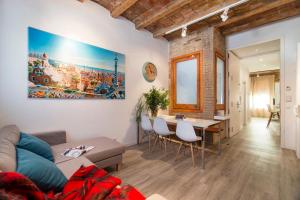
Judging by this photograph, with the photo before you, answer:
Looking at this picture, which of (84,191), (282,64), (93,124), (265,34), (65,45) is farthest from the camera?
(265,34)

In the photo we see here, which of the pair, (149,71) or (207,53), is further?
(149,71)

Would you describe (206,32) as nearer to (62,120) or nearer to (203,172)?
(203,172)

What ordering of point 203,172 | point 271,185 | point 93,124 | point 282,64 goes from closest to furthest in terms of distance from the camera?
point 271,185
point 203,172
point 93,124
point 282,64

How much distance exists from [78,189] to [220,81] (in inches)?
174

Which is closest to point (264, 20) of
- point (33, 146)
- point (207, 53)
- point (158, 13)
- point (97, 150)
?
point (207, 53)

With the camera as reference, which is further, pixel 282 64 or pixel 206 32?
pixel 206 32

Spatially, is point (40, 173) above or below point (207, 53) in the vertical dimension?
below

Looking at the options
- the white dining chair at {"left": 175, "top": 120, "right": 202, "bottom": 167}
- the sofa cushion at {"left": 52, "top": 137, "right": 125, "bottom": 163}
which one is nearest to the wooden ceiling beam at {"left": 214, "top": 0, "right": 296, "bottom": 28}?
the white dining chair at {"left": 175, "top": 120, "right": 202, "bottom": 167}

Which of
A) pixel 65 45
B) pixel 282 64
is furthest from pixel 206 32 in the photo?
pixel 65 45

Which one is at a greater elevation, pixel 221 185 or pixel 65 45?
pixel 65 45

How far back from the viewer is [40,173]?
115cm

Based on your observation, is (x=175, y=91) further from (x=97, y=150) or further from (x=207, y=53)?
(x=97, y=150)

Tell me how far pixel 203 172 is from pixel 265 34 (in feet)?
13.1

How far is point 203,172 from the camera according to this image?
240 cm
